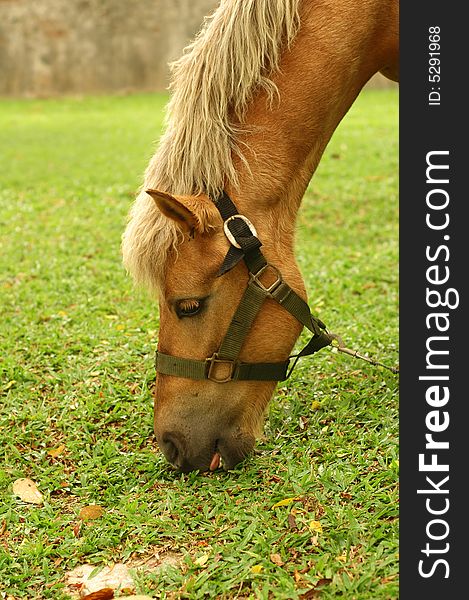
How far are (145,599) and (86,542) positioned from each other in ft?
1.56

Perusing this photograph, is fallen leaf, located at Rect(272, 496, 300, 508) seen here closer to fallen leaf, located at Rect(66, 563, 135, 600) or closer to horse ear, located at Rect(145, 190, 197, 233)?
fallen leaf, located at Rect(66, 563, 135, 600)

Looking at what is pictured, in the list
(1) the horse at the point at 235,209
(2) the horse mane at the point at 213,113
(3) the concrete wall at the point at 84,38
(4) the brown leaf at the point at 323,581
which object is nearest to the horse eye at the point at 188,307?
(1) the horse at the point at 235,209

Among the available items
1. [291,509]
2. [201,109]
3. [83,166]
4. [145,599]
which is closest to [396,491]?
[291,509]

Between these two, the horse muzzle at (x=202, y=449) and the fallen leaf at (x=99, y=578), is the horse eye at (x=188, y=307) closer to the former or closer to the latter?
the horse muzzle at (x=202, y=449)

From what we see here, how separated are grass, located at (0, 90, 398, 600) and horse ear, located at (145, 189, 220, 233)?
3.45ft

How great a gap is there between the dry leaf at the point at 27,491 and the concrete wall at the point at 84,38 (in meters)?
17.1

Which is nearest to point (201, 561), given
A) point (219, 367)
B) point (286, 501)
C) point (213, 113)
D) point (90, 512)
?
point (286, 501)

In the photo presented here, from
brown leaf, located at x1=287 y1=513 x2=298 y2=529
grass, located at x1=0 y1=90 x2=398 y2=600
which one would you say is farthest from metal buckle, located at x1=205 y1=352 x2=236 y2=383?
brown leaf, located at x1=287 y1=513 x2=298 y2=529

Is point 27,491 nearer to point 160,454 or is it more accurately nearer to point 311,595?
point 160,454

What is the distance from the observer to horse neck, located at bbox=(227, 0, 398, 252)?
3.09 metres

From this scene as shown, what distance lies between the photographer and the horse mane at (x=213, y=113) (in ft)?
9.91

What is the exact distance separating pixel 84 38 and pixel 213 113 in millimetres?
17407

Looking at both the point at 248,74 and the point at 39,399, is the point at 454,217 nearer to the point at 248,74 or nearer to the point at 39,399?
the point at 248,74

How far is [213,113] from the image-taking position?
3053mm
